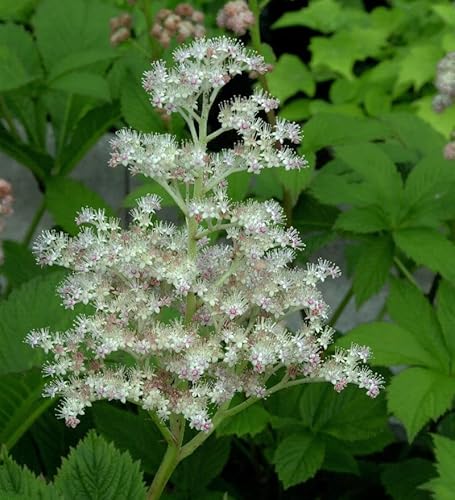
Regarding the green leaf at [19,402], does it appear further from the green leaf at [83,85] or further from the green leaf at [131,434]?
the green leaf at [83,85]

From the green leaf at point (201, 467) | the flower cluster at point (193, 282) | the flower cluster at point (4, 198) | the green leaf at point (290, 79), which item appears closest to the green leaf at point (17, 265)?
the flower cluster at point (4, 198)

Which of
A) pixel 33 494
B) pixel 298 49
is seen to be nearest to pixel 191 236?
pixel 33 494

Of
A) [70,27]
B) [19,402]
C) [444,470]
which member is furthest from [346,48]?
[444,470]

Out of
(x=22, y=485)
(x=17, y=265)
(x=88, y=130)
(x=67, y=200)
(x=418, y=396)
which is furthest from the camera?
(x=88, y=130)

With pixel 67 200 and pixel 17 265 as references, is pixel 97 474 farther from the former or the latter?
pixel 67 200

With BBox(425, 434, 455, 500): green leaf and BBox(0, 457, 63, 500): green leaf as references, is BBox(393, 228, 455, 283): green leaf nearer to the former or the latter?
BBox(425, 434, 455, 500): green leaf

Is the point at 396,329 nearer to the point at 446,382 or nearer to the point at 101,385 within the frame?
the point at 446,382
